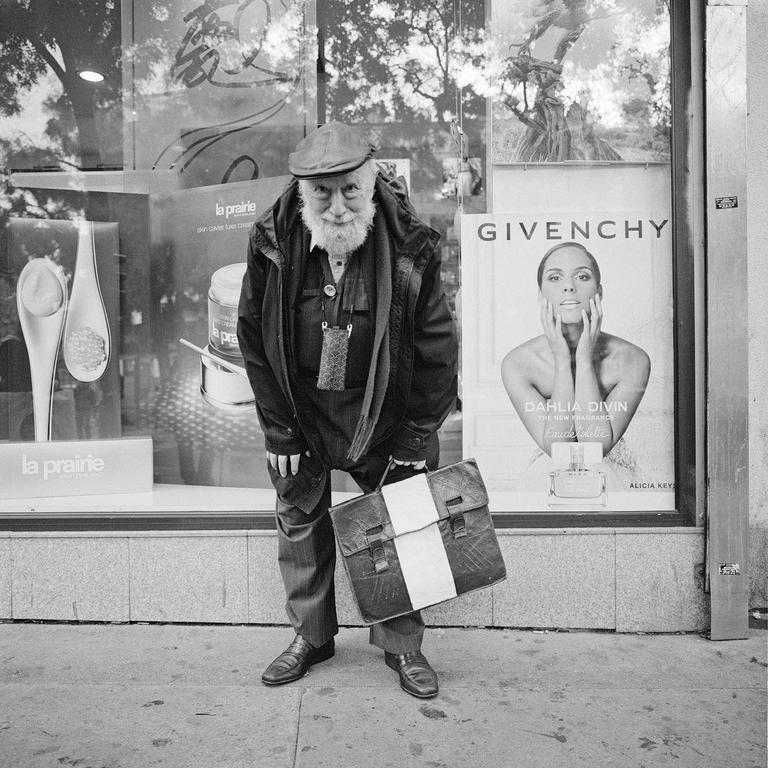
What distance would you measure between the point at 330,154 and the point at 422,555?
4.81ft

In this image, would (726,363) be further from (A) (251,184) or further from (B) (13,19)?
(B) (13,19)

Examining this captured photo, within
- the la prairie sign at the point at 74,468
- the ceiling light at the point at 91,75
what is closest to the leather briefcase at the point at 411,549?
the la prairie sign at the point at 74,468

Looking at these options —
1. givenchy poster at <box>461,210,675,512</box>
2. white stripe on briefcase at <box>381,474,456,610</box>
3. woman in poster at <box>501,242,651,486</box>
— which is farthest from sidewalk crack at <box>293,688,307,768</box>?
woman in poster at <box>501,242,651,486</box>

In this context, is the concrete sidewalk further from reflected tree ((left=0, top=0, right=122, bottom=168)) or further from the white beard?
reflected tree ((left=0, top=0, right=122, bottom=168))

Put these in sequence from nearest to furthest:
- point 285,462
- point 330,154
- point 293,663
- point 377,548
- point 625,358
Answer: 1. point 330,154
2. point 377,548
3. point 285,462
4. point 293,663
5. point 625,358

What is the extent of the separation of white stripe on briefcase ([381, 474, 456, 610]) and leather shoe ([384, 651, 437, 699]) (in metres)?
0.29

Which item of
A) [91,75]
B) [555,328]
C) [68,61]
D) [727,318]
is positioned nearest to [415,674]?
[555,328]

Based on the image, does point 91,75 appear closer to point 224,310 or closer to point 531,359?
point 224,310

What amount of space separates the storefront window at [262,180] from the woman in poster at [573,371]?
0.04m

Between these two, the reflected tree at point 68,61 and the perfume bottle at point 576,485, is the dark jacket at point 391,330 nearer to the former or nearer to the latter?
the perfume bottle at point 576,485

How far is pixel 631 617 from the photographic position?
3479 millimetres

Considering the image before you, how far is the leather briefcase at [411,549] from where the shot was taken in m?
2.75

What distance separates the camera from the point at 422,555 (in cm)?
277

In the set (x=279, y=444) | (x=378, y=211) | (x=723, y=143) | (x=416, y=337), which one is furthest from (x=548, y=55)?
(x=279, y=444)
